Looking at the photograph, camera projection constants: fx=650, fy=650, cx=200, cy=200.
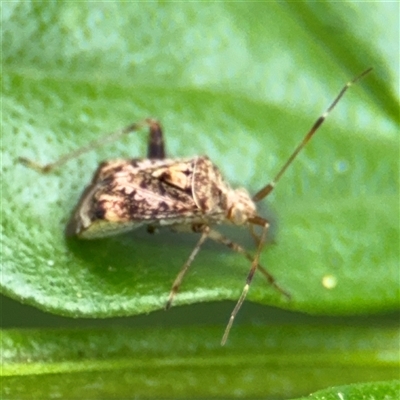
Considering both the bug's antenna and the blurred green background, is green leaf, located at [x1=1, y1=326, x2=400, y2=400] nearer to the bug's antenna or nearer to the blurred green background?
the blurred green background

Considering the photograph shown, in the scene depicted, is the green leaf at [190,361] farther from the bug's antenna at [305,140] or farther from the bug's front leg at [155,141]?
the bug's front leg at [155,141]

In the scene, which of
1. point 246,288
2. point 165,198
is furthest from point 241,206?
point 246,288

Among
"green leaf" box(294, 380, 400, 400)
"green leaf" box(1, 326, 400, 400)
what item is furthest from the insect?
"green leaf" box(294, 380, 400, 400)

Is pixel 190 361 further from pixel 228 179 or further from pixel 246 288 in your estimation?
pixel 228 179

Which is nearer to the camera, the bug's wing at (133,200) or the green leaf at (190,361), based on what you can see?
the green leaf at (190,361)

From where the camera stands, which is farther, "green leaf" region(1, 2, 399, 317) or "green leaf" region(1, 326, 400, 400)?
"green leaf" region(1, 2, 399, 317)

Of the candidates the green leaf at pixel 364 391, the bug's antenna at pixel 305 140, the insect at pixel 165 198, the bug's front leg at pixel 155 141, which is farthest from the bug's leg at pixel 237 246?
the green leaf at pixel 364 391
